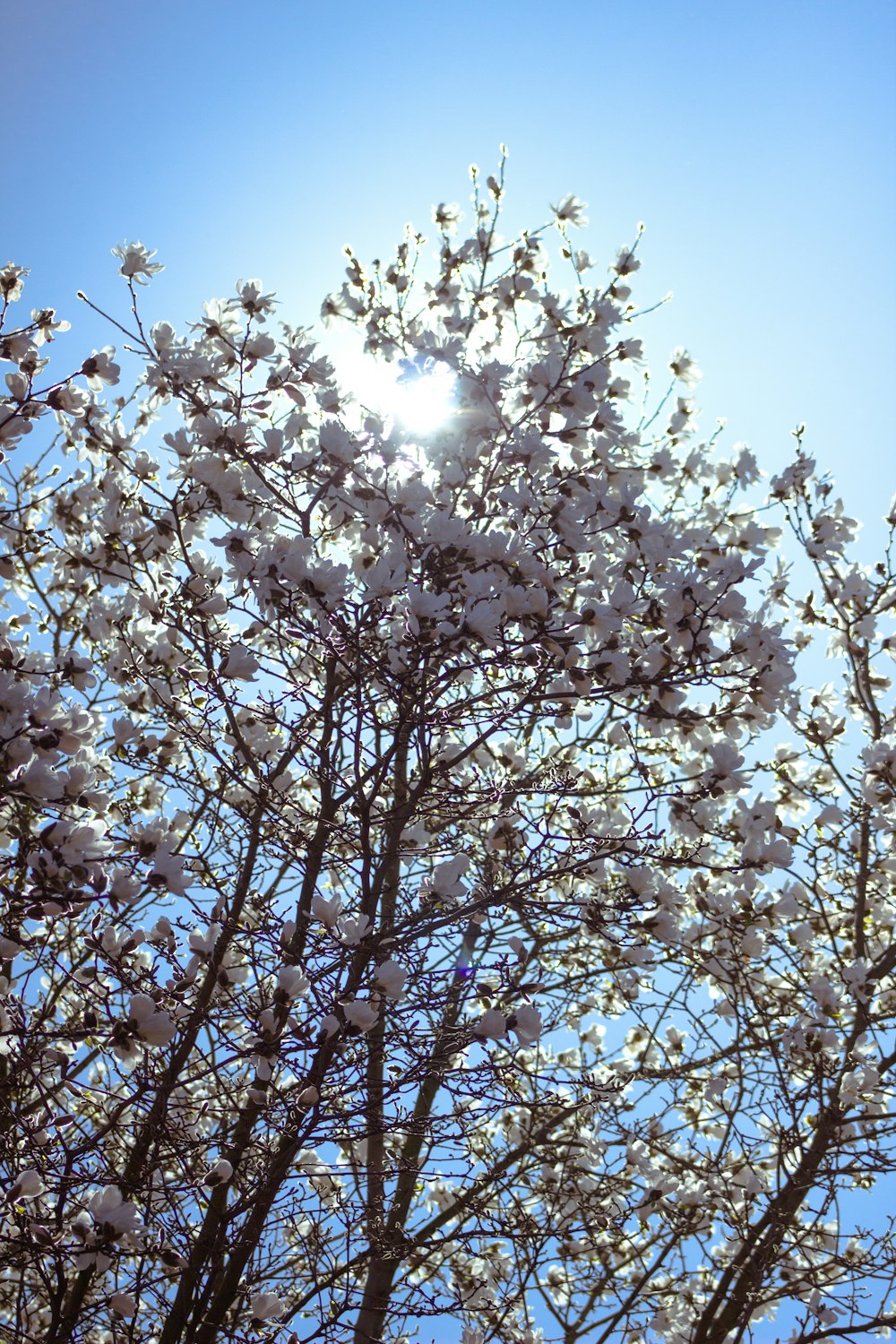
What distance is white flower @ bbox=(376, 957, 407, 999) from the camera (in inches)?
89.7

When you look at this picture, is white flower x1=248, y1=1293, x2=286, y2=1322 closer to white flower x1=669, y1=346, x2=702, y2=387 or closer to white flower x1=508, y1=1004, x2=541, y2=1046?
white flower x1=508, y1=1004, x2=541, y2=1046

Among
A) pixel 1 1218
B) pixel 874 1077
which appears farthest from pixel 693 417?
pixel 1 1218

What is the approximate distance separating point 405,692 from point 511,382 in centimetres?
151

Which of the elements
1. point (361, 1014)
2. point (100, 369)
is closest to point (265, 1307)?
point (361, 1014)

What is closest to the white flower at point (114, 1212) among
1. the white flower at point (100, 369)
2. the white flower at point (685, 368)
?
the white flower at point (100, 369)

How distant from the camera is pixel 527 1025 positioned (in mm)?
2365

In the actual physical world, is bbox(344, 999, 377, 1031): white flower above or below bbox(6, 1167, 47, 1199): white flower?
above

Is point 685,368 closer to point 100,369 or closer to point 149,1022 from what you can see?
point 100,369

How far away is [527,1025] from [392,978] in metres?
0.37

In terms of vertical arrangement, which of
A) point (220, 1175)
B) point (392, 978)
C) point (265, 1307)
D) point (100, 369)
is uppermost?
point (100, 369)

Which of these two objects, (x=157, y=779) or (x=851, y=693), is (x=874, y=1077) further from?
(x=157, y=779)

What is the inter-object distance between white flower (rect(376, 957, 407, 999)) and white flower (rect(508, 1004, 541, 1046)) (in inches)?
12.5

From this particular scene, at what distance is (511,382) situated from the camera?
3680 millimetres

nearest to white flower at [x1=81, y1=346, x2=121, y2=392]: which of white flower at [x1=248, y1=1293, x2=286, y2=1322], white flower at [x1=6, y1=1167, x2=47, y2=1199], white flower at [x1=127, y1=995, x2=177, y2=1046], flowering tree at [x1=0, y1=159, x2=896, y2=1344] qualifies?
flowering tree at [x1=0, y1=159, x2=896, y2=1344]
